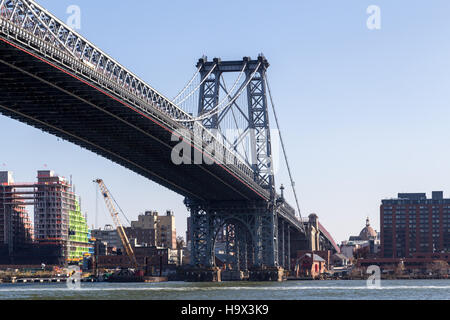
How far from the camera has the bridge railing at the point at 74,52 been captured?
57.0 meters

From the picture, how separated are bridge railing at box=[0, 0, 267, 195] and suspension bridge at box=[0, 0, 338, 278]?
94 mm

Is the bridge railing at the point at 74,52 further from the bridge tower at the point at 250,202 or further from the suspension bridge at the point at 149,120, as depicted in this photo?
the bridge tower at the point at 250,202

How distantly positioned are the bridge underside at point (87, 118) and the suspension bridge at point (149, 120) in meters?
0.09

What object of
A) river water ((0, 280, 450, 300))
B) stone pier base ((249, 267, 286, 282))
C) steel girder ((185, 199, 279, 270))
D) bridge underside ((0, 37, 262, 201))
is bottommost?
stone pier base ((249, 267, 286, 282))

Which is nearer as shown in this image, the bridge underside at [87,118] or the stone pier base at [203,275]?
the bridge underside at [87,118]

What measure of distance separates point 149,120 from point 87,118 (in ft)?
18.7

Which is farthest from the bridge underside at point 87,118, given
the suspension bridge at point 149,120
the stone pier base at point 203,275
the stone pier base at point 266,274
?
the stone pier base at point 266,274

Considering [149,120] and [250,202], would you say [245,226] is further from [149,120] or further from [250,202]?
[149,120]

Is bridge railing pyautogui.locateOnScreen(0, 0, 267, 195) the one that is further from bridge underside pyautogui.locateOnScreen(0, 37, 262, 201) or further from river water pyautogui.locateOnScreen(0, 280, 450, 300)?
river water pyautogui.locateOnScreen(0, 280, 450, 300)

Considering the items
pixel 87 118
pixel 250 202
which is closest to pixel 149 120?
pixel 87 118

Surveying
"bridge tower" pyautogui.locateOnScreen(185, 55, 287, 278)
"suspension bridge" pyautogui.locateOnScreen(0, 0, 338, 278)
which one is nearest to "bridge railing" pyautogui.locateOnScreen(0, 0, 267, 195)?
"suspension bridge" pyautogui.locateOnScreen(0, 0, 338, 278)

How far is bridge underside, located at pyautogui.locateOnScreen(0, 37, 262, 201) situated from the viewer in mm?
62688

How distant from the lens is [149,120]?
263 feet
